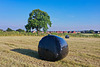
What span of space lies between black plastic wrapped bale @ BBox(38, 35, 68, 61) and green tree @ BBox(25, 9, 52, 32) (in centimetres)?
3404

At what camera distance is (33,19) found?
4362cm

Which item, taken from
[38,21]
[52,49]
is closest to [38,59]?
[52,49]

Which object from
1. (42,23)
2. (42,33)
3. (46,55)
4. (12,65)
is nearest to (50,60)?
(46,55)

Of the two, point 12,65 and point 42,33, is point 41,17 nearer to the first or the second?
point 42,33

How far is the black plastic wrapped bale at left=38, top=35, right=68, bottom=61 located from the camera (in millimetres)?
6270

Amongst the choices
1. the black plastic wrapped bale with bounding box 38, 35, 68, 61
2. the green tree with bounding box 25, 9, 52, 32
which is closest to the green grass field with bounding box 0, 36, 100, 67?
the black plastic wrapped bale with bounding box 38, 35, 68, 61

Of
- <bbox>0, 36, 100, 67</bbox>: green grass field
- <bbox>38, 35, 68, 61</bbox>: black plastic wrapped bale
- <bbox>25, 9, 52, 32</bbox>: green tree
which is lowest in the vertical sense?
<bbox>0, 36, 100, 67</bbox>: green grass field

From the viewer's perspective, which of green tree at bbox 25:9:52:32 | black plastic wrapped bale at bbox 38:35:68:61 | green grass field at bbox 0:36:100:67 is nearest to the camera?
green grass field at bbox 0:36:100:67

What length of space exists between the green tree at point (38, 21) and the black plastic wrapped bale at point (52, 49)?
34037mm

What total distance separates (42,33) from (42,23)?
7490mm

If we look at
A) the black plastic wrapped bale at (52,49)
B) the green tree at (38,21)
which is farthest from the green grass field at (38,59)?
the green tree at (38,21)

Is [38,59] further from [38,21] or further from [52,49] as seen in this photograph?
→ [38,21]

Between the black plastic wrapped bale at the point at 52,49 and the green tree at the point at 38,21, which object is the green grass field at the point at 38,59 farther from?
the green tree at the point at 38,21

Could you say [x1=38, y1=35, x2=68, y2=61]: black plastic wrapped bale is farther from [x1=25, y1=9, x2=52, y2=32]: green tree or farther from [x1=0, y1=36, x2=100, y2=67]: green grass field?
[x1=25, y1=9, x2=52, y2=32]: green tree
